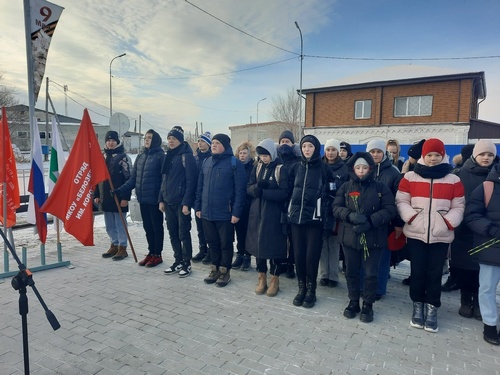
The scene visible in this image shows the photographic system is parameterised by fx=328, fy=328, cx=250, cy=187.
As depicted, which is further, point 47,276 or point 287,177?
point 47,276

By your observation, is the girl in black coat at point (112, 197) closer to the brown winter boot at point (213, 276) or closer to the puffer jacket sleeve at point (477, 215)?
the brown winter boot at point (213, 276)

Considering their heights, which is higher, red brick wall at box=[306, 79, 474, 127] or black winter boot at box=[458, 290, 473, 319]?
red brick wall at box=[306, 79, 474, 127]

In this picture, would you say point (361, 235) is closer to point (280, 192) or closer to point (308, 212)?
point (308, 212)

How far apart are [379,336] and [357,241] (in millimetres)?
992

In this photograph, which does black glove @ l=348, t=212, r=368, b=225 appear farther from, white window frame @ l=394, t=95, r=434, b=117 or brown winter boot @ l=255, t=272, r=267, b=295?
white window frame @ l=394, t=95, r=434, b=117

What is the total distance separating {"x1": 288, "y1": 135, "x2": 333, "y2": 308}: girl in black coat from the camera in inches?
157

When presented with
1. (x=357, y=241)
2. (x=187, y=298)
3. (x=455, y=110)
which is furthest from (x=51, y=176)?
(x=455, y=110)

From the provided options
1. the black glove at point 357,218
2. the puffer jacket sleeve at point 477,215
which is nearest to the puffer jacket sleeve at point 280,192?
the black glove at point 357,218

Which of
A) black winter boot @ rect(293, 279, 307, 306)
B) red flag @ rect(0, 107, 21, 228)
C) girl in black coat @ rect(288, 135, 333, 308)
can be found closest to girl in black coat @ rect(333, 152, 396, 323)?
girl in black coat @ rect(288, 135, 333, 308)

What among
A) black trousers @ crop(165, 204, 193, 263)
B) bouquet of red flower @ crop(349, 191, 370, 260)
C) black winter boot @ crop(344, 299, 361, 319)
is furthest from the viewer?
black trousers @ crop(165, 204, 193, 263)

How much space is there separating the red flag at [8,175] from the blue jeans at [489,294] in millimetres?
6206

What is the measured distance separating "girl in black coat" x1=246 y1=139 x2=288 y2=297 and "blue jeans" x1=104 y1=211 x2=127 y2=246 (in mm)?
2717

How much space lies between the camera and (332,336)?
339cm

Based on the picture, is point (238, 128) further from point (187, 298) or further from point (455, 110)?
point (187, 298)
